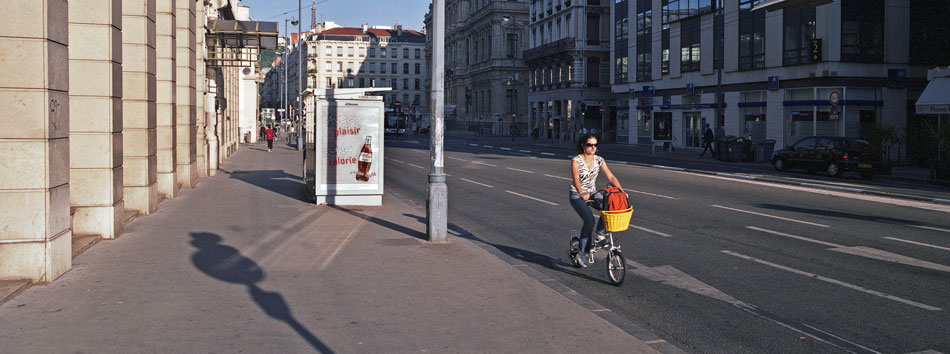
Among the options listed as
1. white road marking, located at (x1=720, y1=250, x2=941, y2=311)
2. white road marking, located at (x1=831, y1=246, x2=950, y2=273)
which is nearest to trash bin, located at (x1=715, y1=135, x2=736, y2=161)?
white road marking, located at (x1=831, y1=246, x2=950, y2=273)

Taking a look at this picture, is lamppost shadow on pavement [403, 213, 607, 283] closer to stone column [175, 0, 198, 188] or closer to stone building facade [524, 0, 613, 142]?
stone column [175, 0, 198, 188]

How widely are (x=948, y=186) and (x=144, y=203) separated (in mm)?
22116

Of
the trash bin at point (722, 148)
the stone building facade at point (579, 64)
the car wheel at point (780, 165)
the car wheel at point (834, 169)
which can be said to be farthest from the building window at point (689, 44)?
the car wheel at point (834, 169)

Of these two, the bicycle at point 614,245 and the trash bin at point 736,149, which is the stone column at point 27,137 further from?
the trash bin at point 736,149

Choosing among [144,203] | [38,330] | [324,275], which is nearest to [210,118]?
[144,203]

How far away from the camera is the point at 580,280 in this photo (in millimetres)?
9703

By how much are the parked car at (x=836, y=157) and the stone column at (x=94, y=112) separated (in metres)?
23.5

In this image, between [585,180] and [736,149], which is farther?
[736,149]

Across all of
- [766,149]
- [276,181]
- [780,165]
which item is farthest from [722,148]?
[276,181]

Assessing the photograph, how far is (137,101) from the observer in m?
14.4

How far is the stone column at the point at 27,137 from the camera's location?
823cm

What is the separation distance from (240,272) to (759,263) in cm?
632

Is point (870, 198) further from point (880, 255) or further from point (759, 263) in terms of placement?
point (759, 263)

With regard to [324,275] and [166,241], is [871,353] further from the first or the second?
[166,241]
